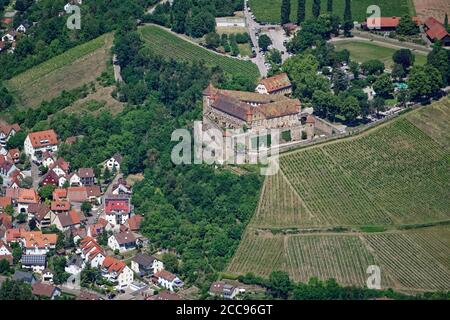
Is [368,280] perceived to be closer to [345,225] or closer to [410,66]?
[345,225]

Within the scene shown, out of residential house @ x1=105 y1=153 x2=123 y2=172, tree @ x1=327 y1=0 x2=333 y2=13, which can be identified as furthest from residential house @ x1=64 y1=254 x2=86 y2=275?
tree @ x1=327 y1=0 x2=333 y2=13

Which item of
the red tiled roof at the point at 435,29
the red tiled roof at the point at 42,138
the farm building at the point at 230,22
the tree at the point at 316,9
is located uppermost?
the tree at the point at 316,9

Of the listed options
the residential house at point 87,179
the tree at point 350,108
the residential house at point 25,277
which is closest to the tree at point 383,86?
the tree at point 350,108

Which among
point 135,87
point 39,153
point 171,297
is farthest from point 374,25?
point 171,297

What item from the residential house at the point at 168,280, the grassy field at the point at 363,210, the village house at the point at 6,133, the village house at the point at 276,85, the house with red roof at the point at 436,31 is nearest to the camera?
the residential house at the point at 168,280

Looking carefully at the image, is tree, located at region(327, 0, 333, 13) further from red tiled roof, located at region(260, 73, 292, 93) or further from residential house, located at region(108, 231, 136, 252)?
residential house, located at region(108, 231, 136, 252)

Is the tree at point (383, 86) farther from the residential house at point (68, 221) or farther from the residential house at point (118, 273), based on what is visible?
the residential house at point (118, 273)

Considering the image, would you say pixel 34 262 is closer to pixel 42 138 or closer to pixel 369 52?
pixel 42 138
